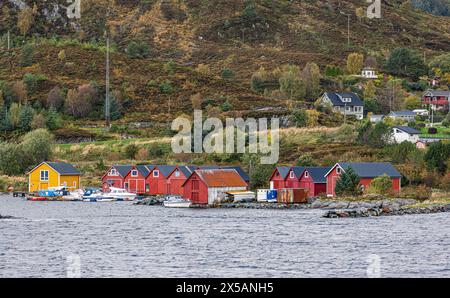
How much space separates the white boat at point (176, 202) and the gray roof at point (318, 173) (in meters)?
9.10

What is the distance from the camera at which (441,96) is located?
10700 cm

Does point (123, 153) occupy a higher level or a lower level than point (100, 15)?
lower

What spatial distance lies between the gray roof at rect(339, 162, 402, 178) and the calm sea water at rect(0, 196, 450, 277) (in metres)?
9.13

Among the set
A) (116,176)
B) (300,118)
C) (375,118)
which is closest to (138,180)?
(116,176)

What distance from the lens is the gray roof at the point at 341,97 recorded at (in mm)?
102500

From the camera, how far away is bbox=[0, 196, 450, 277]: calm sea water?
29.1 m

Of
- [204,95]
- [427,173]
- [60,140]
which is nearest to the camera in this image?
[427,173]

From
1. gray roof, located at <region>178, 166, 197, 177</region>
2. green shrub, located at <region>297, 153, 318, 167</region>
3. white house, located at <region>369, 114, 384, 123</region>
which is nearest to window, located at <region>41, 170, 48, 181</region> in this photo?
gray roof, located at <region>178, 166, 197, 177</region>

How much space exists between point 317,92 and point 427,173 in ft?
157

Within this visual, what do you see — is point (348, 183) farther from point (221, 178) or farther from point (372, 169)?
point (221, 178)

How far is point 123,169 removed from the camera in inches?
2815

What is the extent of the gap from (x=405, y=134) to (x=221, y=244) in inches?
1892
